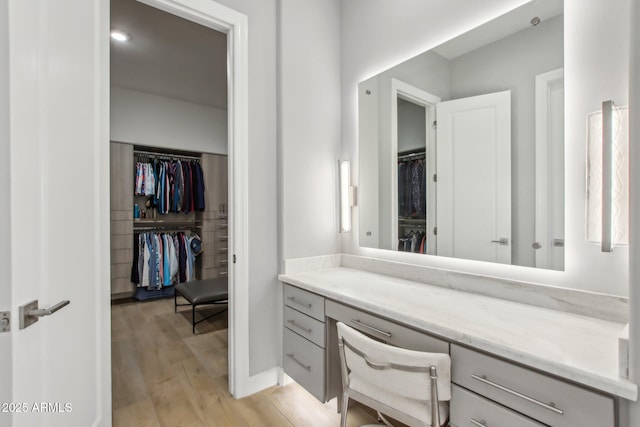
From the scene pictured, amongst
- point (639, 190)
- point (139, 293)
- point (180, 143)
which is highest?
point (180, 143)

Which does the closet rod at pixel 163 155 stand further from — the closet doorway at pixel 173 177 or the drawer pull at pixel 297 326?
the drawer pull at pixel 297 326

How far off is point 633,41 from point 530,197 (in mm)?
794

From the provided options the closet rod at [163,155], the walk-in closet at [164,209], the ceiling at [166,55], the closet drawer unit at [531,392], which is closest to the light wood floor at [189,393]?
the walk-in closet at [164,209]

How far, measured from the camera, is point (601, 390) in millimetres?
794

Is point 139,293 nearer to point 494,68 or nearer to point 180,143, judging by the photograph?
point 180,143

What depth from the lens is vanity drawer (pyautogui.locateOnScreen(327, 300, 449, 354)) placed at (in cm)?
117

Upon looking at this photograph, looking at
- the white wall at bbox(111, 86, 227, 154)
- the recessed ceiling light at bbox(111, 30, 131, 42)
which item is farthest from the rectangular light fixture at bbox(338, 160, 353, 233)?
the white wall at bbox(111, 86, 227, 154)

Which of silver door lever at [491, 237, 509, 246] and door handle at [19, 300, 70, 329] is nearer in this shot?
door handle at [19, 300, 70, 329]

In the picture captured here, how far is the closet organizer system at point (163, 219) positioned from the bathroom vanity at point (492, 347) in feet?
11.1

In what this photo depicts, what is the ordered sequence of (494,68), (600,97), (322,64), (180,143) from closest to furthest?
(600,97)
(494,68)
(322,64)
(180,143)

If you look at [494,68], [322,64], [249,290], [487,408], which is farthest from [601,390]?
[322,64]

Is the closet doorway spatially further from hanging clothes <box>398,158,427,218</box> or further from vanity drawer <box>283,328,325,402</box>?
hanging clothes <box>398,158,427,218</box>

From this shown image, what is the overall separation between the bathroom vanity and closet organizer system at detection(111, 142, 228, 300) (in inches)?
133

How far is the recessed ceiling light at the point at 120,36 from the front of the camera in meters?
2.88
